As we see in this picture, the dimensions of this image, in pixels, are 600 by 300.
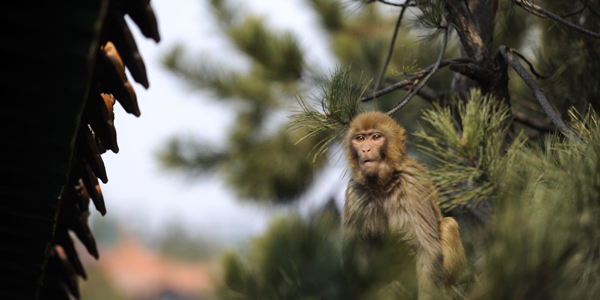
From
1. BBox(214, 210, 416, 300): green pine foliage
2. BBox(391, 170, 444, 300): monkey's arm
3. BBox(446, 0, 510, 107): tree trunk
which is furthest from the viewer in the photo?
BBox(391, 170, 444, 300): monkey's arm

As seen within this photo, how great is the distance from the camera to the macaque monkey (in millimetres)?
2105

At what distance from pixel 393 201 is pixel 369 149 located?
29 centimetres

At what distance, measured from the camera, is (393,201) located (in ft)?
7.17

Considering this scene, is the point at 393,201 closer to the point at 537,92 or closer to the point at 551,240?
the point at 537,92

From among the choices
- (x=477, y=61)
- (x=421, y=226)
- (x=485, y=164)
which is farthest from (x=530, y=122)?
(x=485, y=164)

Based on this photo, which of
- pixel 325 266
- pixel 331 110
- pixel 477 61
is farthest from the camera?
pixel 477 61

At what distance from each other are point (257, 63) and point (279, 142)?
4.44ft

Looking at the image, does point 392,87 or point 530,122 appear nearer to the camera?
point 392,87

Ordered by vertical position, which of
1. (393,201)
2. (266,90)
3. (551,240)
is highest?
(266,90)

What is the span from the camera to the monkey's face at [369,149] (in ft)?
7.04

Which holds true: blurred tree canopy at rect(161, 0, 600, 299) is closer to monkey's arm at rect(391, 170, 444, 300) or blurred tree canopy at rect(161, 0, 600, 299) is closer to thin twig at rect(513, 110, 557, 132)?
thin twig at rect(513, 110, 557, 132)

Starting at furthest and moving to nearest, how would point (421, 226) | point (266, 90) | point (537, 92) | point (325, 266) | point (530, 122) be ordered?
1. point (266, 90)
2. point (530, 122)
3. point (421, 226)
4. point (537, 92)
5. point (325, 266)

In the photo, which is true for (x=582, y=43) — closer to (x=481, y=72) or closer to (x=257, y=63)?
(x=481, y=72)

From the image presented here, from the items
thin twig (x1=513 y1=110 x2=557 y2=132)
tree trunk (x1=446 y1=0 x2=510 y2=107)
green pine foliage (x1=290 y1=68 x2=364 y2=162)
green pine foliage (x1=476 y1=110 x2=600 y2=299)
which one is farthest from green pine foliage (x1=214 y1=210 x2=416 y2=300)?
thin twig (x1=513 y1=110 x2=557 y2=132)
